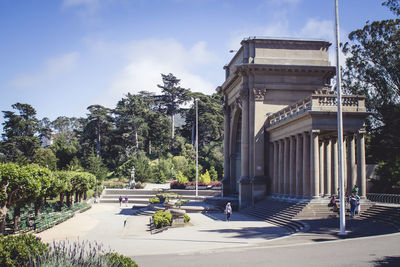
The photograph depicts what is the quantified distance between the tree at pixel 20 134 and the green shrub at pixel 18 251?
70.0m

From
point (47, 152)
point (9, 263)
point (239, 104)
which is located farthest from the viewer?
point (47, 152)

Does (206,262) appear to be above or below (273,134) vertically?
below

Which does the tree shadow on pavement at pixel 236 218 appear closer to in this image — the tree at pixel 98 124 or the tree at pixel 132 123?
the tree at pixel 132 123

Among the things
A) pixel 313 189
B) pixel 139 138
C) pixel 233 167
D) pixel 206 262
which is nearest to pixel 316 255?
pixel 206 262

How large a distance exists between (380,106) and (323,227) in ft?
100.0

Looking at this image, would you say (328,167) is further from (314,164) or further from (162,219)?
(162,219)

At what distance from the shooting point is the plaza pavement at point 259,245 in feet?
44.5

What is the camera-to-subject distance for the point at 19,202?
91.0 ft

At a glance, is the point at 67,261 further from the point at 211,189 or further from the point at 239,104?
the point at 211,189

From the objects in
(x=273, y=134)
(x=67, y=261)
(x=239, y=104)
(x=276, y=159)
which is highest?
(x=239, y=104)

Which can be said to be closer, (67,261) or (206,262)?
(67,261)

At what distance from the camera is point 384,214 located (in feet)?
77.6

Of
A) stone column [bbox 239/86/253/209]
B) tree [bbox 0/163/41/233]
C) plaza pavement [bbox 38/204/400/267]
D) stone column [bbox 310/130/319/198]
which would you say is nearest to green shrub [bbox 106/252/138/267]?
plaza pavement [bbox 38/204/400/267]

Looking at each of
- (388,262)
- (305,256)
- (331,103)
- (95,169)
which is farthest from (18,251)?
(95,169)
